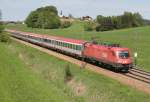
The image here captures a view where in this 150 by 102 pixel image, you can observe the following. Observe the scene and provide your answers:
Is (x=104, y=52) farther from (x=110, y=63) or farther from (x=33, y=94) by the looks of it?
(x=33, y=94)

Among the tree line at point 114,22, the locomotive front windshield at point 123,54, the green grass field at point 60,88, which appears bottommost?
the tree line at point 114,22

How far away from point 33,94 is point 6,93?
2142 millimetres

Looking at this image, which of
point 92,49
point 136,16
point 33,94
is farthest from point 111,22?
point 33,94

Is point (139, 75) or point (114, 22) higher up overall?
point (139, 75)

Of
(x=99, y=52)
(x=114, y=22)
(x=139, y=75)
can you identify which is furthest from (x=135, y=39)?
(x=114, y=22)

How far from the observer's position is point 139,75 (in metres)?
39.7

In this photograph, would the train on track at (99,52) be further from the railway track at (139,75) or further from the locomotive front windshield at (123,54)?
the railway track at (139,75)

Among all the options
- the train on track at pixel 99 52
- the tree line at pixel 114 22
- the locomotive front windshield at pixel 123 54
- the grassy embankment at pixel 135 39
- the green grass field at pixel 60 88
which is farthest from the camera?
the tree line at pixel 114 22

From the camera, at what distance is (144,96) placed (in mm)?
29641

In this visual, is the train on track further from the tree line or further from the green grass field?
the tree line

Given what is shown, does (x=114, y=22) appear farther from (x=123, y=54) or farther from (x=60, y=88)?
(x=60, y=88)

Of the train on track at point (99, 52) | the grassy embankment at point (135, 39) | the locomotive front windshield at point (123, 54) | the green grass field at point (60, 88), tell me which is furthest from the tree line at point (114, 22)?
the green grass field at point (60, 88)

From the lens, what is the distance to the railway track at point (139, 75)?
3713 centimetres

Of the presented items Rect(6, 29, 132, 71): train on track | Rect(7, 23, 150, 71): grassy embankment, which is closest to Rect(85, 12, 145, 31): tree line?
Rect(7, 23, 150, 71): grassy embankment
